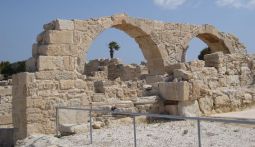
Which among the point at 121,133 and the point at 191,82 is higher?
the point at 191,82

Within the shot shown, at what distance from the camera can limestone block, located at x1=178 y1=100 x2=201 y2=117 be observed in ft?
29.4

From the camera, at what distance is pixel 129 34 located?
14836 mm

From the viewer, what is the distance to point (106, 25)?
42.6 ft

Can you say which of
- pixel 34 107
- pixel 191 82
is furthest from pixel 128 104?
pixel 34 107

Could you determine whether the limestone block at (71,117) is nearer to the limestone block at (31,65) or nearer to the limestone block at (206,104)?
the limestone block at (31,65)

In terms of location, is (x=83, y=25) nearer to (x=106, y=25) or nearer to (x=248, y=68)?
(x=106, y=25)

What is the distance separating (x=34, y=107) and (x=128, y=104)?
2.24 meters

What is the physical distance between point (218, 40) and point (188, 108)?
29.0ft

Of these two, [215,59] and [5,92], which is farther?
[5,92]

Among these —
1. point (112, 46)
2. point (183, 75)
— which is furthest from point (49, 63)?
point (112, 46)

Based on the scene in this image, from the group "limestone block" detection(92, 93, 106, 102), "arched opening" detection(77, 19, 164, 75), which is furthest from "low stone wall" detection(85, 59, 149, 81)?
"limestone block" detection(92, 93, 106, 102)

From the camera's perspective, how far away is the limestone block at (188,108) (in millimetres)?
8961

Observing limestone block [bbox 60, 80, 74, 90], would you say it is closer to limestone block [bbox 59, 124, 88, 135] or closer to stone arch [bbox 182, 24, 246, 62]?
limestone block [bbox 59, 124, 88, 135]

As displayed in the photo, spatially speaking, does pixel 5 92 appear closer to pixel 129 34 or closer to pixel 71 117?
pixel 129 34
